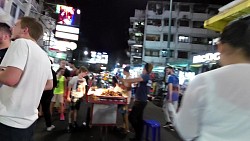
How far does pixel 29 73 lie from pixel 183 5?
52290 millimetres

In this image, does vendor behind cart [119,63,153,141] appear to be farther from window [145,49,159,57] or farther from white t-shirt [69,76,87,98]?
window [145,49,159,57]

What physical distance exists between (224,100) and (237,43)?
353 millimetres

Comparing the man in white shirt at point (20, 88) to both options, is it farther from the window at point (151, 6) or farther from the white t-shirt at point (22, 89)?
the window at point (151, 6)

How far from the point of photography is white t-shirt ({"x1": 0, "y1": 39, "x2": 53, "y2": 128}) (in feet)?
7.21

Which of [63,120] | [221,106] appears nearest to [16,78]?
[221,106]

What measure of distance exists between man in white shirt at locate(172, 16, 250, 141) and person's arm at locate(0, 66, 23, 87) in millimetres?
1410

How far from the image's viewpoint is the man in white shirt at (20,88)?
2.17 metres

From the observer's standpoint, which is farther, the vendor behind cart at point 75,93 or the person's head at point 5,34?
the vendor behind cart at point 75,93

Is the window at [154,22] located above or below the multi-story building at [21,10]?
above

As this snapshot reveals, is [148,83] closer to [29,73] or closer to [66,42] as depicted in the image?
[29,73]

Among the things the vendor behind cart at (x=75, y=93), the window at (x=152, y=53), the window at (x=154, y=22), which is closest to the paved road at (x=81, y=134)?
the vendor behind cart at (x=75, y=93)

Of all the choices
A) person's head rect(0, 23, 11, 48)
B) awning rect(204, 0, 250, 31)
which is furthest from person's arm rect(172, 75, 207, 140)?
awning rect(204, 0, 250, 31)

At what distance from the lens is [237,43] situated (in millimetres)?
1527

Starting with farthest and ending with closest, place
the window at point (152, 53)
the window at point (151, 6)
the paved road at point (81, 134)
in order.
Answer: the window at point (151, 6) < the window at point (152, 53) < the paved road at point (81, 134)
